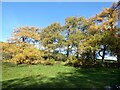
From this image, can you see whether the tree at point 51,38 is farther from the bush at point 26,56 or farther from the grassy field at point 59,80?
the grassy field at point 59,80

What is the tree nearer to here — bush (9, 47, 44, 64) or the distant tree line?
the distant tree line

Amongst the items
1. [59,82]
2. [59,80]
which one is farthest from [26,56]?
[59,82]

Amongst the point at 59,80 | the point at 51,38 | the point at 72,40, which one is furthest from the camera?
the point at 51,38

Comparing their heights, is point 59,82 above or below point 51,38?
below

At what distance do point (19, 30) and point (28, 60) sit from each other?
4.91 m

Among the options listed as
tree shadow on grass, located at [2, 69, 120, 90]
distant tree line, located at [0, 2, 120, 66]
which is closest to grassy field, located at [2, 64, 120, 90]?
tree shadow on grass, located at [2, 69, 120, 90]

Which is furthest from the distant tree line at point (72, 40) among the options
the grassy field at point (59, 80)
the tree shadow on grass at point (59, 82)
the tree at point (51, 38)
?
the tree shadow on grass at point (59, 82)

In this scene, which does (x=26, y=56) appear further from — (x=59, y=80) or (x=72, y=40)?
(x=59, y=80)

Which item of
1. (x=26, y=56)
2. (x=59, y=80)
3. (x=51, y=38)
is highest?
(x=51, y=38)

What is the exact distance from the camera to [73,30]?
27453 millimetres

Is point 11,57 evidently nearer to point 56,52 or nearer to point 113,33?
point 56,52

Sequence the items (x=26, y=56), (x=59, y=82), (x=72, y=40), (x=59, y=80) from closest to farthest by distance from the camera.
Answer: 1. (x=59, y=82)
2. (x=59, y=80)
3. (x=26, y=56)
4. (x=72, y=40)

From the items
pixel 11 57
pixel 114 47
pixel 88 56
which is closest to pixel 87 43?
pixel 88 56

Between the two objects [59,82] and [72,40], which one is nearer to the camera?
[59,82]
